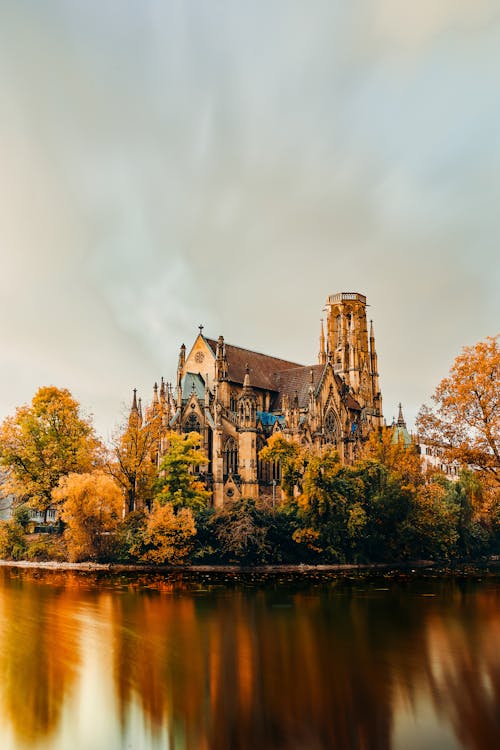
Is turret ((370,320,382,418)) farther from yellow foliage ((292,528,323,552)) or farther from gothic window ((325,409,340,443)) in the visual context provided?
yellow foliage ((292,528,323,552))

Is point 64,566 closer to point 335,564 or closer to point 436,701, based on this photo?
point 335,564

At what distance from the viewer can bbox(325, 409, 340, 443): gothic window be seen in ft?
217

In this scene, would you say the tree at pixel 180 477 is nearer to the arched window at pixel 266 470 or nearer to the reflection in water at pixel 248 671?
the arched window at pixel 266 470

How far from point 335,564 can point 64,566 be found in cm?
1871

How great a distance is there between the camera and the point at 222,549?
1703 inches

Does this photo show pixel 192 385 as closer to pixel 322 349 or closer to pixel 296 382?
pixel 296 382

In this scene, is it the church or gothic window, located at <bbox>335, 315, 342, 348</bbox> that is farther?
gothic window, located at <bbox>335, 315, 342, 348</bbox>

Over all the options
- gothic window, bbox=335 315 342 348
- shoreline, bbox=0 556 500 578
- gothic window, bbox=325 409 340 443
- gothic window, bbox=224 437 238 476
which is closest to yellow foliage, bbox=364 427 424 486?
shoreline, bbox=0 556 500 578

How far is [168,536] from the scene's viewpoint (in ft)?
140

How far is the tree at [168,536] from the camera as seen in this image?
42250 mm

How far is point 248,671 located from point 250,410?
41445mm

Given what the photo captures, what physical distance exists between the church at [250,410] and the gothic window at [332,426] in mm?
104

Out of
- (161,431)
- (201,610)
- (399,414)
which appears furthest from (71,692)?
(399,414)

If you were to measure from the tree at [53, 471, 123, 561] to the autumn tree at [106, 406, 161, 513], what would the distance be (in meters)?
4.32
